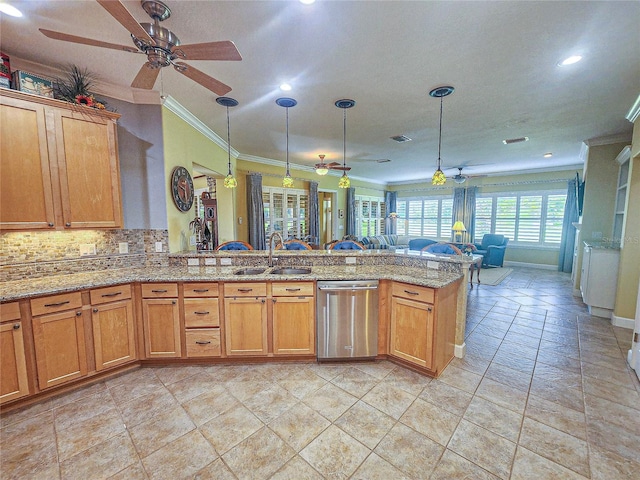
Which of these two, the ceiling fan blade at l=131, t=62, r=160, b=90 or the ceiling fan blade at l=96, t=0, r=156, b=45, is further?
the ceiling fan blade at l=131, t=62, r=160, b=90

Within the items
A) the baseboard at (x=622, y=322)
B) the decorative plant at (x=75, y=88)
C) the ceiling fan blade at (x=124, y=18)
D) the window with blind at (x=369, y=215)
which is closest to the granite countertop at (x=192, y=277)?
the decorative plant at (x=75, y=88)

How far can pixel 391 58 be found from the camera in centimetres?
224

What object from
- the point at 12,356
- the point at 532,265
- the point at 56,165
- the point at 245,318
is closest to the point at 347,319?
the point at 245,318

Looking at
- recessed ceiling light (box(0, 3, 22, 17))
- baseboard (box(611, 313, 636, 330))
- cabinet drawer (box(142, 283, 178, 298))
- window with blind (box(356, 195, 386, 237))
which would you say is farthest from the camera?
window with blind (box(356, 195, 386, 237))

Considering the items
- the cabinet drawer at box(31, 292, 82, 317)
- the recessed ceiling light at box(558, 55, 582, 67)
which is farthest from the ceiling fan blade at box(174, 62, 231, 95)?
the recessed ceiling light at box(558, 55, 582, 67)

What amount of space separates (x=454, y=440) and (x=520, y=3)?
112 inches

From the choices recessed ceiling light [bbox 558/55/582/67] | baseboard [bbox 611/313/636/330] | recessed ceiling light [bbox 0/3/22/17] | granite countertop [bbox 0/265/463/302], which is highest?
recessed ceiling light [bbox 0/3/22/17]

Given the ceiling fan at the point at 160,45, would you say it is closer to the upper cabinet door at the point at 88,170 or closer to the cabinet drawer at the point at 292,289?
the upper cabinet door at the point at 88,170

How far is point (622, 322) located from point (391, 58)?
453 centimetres

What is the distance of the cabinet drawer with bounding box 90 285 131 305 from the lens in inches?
91.0

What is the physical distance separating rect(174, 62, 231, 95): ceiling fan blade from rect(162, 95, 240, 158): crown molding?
1092 millimetres

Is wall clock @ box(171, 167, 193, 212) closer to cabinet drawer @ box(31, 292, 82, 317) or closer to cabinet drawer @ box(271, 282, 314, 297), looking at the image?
cabinet drawer @ box(31, 292, 82, 317)

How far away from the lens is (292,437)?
1.80 metres

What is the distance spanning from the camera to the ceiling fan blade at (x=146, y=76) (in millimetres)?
1849
